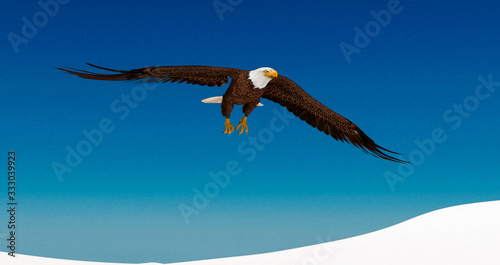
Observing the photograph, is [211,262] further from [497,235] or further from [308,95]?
[308,95]

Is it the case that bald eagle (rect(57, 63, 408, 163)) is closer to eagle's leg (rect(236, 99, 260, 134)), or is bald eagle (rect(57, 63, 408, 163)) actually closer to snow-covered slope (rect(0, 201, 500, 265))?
eagle's leg (rect(236, 99, 260, 134))

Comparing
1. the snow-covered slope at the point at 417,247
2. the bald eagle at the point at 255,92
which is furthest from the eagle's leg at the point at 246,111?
the snow-covered slope at the point at 417,247

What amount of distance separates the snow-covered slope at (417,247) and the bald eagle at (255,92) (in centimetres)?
875

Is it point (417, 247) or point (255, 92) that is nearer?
point (255, 92)

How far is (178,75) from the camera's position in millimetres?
8336

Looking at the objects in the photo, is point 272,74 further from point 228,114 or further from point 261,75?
point 228,114

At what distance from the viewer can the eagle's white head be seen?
846 cm

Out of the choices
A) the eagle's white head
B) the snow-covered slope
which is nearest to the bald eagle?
the eagle's white head

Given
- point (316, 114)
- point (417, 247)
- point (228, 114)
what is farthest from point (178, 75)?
point (417, 247)

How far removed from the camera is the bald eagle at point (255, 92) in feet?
26.7

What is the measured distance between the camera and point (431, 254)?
17.4m

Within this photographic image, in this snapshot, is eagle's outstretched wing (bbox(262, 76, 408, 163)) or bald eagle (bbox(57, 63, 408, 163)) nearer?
bald eagle (bbox(57, 63, 408, 163))

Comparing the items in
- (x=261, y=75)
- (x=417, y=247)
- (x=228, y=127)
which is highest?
(x=417, y=247)

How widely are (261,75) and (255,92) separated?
1.19 feet
